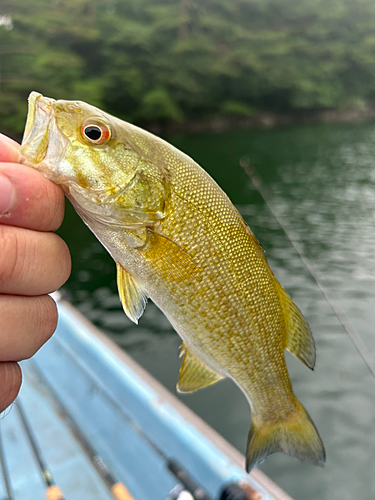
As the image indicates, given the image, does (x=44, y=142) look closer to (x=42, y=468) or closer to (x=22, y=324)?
(x=22, y=324)

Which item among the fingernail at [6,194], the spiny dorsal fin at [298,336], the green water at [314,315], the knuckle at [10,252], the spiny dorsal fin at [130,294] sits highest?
the fingernail at [6,194]

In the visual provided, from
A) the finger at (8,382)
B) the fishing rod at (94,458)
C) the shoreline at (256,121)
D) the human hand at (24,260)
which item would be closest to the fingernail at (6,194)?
the human hand at (24,260)

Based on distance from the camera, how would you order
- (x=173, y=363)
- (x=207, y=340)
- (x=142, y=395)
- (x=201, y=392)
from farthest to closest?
(x=173, y=363)
(x=201, y=392)
(x=142, y=395)
(x=207, y=340)

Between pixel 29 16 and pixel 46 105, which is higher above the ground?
pixel 29 16

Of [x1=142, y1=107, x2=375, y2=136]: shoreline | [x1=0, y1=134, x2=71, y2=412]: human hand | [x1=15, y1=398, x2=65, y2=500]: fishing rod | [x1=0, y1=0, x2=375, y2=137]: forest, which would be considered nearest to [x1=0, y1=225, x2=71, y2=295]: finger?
[x1=0, y1=134, x2=71, y2=412]: human hand

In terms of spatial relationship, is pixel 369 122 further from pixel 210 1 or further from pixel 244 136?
pixel 210 1

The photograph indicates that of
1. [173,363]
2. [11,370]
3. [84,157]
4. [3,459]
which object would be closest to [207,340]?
[11,370]

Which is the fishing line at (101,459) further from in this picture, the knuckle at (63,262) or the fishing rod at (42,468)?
the knuckle at (63,262)
